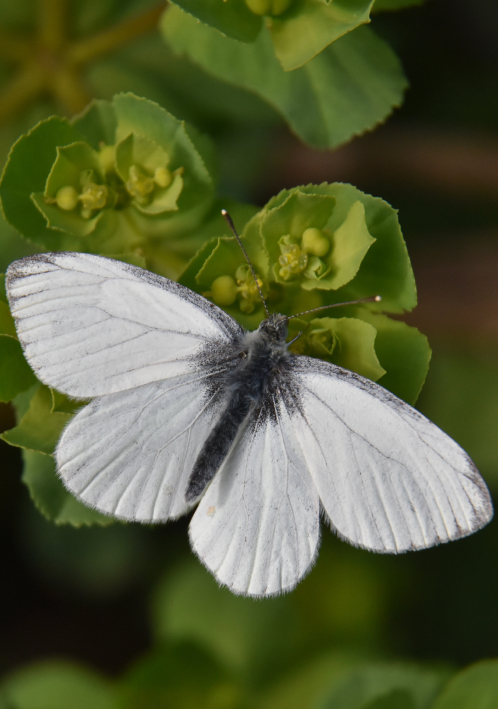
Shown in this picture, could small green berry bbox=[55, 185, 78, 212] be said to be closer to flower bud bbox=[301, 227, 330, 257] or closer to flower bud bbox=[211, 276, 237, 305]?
flower bud bbox=[211, 276, 237, 305]

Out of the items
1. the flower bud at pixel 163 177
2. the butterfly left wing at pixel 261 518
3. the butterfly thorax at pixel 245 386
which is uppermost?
the flower bud at pixel 163 177

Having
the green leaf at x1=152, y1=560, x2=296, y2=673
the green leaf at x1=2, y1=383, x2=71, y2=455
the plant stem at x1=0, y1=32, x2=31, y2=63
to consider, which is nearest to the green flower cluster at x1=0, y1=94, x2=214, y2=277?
the green leaf at x1=2, y1=383, x2=71, y2=455

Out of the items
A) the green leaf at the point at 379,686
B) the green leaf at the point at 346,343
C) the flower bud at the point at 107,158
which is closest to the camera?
the green leaf at the point at 346,343

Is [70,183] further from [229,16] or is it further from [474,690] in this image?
[474,690]

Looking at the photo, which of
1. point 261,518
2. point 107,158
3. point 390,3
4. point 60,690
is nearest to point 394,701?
point 261,518

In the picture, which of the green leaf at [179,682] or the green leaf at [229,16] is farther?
the green leaf at [179,682]

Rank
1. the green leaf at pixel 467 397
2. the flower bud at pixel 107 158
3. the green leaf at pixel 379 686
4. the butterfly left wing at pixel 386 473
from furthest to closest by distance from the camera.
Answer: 1. the green leaf at pixel 467 397
2. the green leaf at pixel 379 686
3. the flower bud at pixel 107 158
4. the butterfly left wing at pixel 386 473

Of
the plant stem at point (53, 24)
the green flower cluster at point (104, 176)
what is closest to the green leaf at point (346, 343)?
the green flower cluster at point (104, 176)

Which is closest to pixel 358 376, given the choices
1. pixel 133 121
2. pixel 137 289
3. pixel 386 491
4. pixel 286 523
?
pixel 386 491

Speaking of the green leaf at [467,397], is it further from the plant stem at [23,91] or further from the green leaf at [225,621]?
the plant stem at [23,91]
